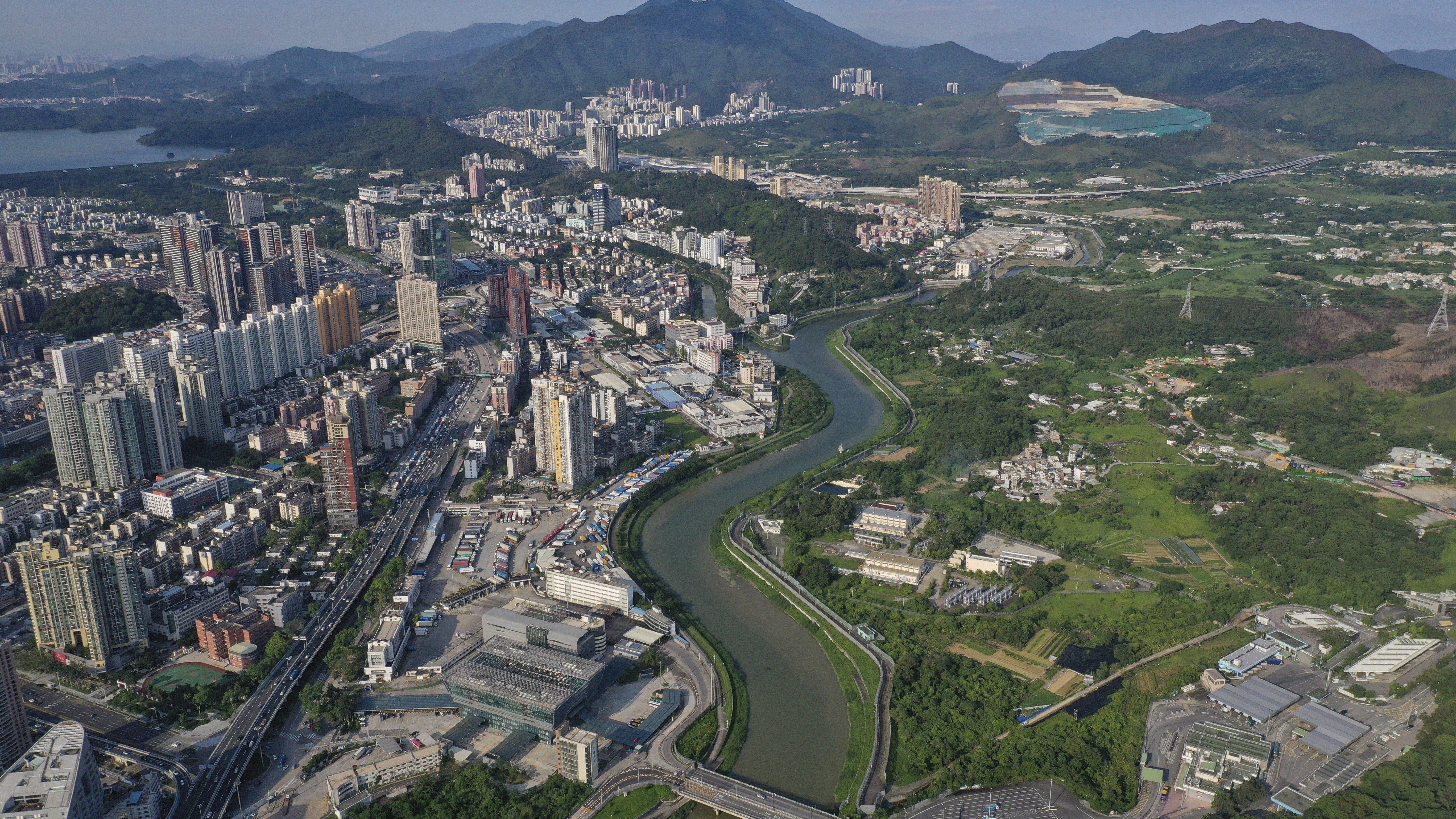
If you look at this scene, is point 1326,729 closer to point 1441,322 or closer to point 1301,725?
point 1301,725

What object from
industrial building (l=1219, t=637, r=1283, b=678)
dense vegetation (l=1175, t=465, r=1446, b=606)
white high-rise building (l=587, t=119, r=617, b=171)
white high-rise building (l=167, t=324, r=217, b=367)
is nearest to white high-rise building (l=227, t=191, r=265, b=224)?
white high-rise building (l=587, t=119, r=617, b=171)

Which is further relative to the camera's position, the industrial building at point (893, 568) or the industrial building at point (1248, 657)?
the industrial building at point (893, 568)

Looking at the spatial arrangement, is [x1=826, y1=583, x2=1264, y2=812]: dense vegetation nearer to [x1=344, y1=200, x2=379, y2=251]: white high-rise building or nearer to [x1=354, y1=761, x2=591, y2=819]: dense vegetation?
[x1=354, y1=761, x2=591, y2=819]: dense vegetation

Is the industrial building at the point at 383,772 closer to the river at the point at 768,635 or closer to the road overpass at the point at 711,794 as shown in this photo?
the road overpass at the point at 711,794

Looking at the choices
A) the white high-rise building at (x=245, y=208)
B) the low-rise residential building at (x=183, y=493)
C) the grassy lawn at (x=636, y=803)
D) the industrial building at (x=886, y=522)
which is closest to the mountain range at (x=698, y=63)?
the white high-rise building at (x=245, y=208)

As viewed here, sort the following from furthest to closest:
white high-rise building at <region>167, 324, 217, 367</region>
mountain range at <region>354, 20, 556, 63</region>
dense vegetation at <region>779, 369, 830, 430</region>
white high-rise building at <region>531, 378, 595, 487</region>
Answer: mountain range at <region>354, 20, 556, 63</region> → dense vegetation at <region>779, 369, 830, 430</region> → white high-rise building at <region>167, 324, 217, 367</region> → white high-rise building at <region>531, 378, 595, 487</region>

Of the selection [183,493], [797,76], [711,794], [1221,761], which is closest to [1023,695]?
[1221,761]
